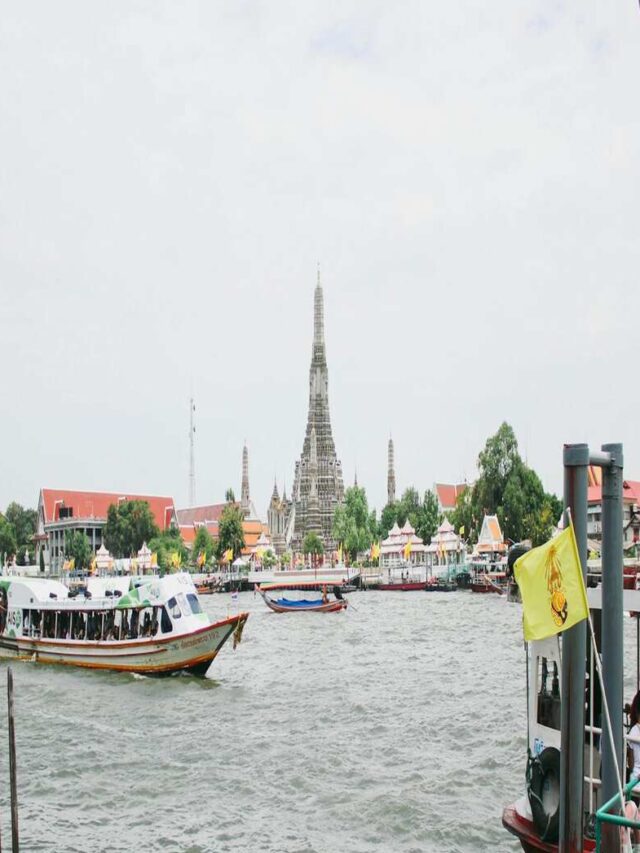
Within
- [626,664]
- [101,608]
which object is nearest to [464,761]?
[626,664]

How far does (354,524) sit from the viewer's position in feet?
393

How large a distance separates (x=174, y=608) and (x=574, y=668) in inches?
957

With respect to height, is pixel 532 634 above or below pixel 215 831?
above

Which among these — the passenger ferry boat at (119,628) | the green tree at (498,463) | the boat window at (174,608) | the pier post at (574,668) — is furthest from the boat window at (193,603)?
the green tree at (498,463)

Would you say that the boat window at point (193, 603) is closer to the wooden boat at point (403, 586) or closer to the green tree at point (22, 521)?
the wooden boat at point (403, 586)

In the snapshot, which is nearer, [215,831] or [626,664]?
[215,831]

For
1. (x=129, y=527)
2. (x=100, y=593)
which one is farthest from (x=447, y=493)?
(x=100, y=593)

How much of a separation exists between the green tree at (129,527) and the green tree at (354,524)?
22.6 meters

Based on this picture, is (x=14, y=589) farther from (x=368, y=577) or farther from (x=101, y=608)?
(x=368, y=577)

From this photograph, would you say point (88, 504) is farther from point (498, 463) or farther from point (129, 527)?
point (498, 463)

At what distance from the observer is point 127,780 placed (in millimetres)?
18812

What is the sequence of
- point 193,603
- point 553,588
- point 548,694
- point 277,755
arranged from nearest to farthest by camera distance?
point 553,588, point 548,694, point 277,755, point 193,603

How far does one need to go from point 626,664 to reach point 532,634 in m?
25.9

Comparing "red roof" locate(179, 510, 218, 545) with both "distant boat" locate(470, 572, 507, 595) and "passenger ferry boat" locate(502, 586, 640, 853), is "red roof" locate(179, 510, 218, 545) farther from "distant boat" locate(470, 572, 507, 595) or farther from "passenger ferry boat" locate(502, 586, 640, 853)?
"passenger ferry boat" locate(502, 586, 640, 853)
